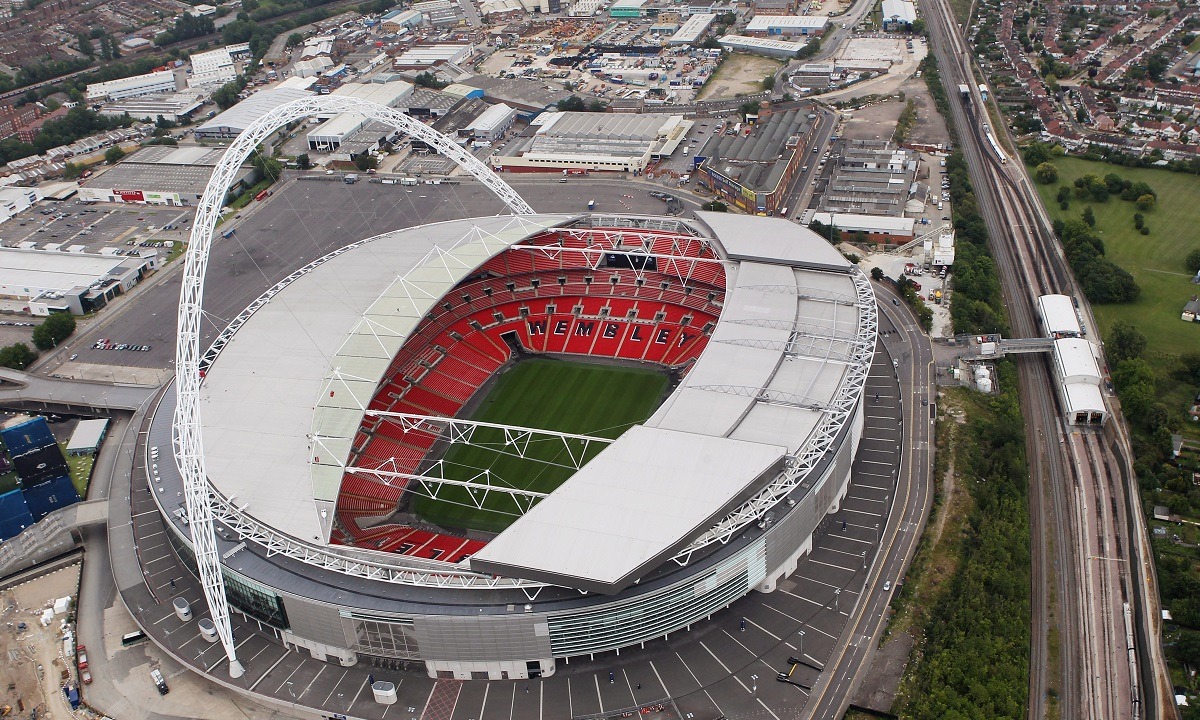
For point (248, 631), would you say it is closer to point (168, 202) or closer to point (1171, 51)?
point (168, 202)

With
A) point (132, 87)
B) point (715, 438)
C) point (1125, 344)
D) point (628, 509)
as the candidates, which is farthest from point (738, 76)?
point (628, 509)

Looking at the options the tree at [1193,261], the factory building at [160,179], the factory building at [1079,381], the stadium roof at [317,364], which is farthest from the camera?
the factory building at [160,179]

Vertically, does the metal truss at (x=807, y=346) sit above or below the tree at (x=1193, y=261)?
above

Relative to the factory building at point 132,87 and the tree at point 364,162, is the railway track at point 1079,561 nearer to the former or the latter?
the tree at point 364,162

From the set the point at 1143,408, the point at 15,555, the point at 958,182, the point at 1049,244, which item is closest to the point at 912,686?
the point at 1143,408

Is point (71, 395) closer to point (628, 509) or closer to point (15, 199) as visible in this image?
point (15, 199)

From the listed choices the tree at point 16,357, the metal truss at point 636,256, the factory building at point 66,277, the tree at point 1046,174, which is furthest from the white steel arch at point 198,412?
the tree at point 1046,174
